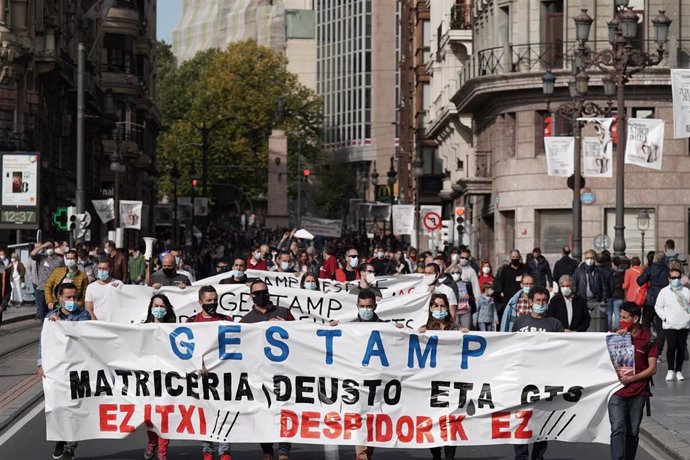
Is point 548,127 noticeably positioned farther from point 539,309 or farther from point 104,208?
point 539,309

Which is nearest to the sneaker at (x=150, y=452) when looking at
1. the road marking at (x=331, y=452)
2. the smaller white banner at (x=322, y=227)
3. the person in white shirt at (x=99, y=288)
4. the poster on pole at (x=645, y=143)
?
the road marking at (x=331, y=452)

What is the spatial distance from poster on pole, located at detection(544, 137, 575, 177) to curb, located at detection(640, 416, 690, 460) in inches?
887

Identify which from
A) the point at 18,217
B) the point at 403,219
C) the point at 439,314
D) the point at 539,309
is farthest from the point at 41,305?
the point at 403,219

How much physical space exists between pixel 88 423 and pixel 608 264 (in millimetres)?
16187

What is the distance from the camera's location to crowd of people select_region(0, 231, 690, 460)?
1360 cm

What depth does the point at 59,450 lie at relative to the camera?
47.3 ft

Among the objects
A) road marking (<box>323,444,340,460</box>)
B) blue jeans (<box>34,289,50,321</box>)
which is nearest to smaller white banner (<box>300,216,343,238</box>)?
blue jeans (<box>34,289,50,321</box>)

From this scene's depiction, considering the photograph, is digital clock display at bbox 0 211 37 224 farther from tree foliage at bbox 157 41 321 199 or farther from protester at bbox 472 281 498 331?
tree foliage at bbox 157 41 321 199

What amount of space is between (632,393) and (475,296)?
14.1 meters

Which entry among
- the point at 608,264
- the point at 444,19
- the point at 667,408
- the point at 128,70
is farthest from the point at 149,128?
the point at 667,408

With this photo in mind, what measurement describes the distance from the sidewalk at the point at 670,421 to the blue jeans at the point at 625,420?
37.5 inches

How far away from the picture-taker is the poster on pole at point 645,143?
30.5 m

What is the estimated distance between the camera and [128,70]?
82.4 metres

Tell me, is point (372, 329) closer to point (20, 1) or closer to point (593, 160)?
point (593, 160)
